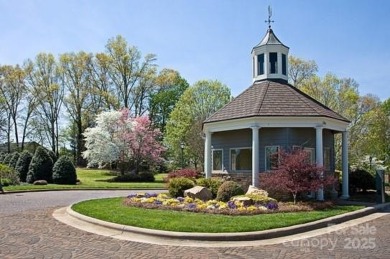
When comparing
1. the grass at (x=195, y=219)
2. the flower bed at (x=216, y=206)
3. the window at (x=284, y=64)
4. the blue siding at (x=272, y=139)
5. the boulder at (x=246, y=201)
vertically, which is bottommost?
the grass at (x=195, y=219)

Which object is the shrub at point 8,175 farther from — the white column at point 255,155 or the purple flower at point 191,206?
the purple flower at point 191,206

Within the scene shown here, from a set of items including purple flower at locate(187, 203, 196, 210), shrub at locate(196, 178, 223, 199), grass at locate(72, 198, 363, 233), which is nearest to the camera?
grass at locate(72, 198, 363, 233)

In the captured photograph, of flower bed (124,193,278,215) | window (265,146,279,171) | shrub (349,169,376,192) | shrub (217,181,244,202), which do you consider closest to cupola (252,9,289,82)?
window (265,146,279,171)

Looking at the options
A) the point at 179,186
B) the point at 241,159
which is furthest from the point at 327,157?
the point at 179,186

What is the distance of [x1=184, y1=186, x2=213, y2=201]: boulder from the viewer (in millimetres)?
14958

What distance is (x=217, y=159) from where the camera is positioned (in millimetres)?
20000

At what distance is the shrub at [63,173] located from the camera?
30.1 meters

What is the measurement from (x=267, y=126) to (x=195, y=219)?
774cm

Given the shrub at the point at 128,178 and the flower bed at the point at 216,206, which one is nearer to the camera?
the flower bed at the point at 216,206

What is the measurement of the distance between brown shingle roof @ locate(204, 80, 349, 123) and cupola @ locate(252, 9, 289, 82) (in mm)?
519

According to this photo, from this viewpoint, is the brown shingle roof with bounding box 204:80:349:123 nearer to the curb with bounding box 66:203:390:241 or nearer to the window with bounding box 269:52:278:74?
the window with bounding box 269:52:278:74

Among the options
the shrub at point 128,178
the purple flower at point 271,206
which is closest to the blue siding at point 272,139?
the purple flower at point 271,206

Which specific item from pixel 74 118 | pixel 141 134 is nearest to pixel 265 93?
pixel 141 134

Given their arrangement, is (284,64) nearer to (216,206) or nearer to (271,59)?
(271,59)
